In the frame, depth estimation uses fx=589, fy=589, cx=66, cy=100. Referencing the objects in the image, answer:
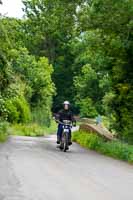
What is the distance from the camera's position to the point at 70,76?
10281 cm

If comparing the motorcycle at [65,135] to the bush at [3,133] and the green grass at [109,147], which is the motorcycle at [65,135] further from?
the bush at [3,133]

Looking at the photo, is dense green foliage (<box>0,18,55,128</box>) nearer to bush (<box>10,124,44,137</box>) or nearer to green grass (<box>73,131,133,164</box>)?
bush (<box>10,124,44,137</box>)

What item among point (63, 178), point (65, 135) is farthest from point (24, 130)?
point (63, 178)

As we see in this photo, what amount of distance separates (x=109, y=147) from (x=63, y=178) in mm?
8136

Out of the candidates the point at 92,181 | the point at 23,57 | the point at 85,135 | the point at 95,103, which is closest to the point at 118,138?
the point at 85,135

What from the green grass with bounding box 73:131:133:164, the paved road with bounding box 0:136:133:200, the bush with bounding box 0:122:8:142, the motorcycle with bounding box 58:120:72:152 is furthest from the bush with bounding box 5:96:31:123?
the paved road with bounding box 0:136:133:200

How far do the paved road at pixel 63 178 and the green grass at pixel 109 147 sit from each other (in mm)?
529

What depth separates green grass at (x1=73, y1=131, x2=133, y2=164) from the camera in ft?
63.2

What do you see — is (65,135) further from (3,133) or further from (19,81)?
(19,81)

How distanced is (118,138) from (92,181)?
1143 cm

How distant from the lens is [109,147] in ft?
70.5

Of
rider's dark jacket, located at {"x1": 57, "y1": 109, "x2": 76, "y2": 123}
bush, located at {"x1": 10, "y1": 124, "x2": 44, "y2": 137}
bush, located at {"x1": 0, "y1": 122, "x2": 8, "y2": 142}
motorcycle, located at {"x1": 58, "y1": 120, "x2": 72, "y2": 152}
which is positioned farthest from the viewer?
bush, located at {"x1": 10, "y1": 124, "x2": 44, "y2": 137}

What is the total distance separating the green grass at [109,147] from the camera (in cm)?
1925

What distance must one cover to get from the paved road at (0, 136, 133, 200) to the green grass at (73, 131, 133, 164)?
1.73ft
